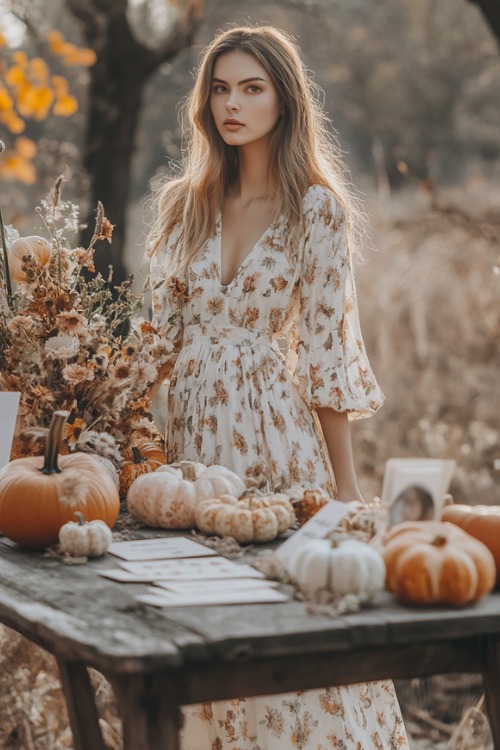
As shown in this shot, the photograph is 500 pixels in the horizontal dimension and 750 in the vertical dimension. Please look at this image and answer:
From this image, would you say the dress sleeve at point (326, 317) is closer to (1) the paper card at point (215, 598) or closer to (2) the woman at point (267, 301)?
(2) the woman at point (267, 301)

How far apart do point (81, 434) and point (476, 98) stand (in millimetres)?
11655

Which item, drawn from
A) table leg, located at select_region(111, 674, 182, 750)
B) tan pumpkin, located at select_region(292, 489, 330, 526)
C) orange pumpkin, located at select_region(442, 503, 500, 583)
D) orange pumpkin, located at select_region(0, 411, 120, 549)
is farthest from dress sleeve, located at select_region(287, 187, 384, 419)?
table leg, located at select_region(111, 674, 182, 750)

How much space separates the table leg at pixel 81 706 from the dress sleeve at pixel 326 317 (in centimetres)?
101

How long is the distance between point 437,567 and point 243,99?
5.93 ft

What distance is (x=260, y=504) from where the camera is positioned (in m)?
2.39

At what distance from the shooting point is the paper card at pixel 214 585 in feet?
6.29

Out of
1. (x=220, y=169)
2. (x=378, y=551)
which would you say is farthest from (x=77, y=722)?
(x=220, y=169)

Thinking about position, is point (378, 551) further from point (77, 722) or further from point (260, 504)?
point (77, 722)

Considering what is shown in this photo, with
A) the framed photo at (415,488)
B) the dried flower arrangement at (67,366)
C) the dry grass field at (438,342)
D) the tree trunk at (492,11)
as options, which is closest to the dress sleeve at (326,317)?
the dried flower arrangement at (67,366)

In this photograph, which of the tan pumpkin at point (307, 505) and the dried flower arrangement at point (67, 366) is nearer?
the tan pumpkin at point (307, 505)

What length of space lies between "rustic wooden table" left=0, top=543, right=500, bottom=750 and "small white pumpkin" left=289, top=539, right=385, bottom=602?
0.04 metres

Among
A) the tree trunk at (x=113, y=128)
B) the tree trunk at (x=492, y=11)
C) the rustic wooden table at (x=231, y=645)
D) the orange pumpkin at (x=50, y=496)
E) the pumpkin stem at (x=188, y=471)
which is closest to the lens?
the rustic wooden table at (x=231, y=645)

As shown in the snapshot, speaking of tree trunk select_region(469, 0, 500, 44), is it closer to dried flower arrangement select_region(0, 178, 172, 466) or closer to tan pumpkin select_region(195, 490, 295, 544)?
dried flower arrangement select_region(0, 178, 172, 466)

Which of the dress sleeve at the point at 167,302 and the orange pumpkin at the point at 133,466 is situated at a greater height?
the dress sleeve at the point at 167,302
